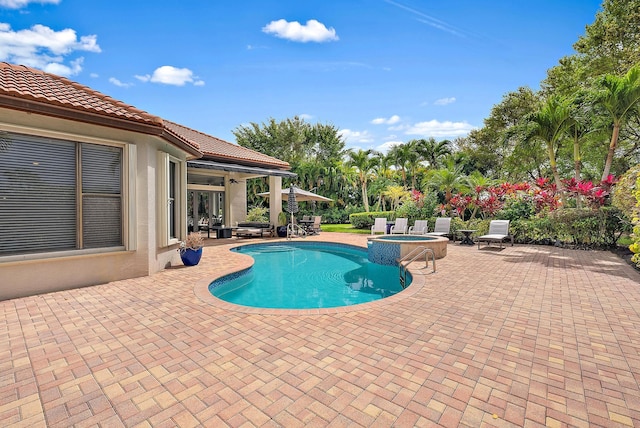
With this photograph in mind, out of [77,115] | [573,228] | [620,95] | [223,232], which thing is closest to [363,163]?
[223,232]

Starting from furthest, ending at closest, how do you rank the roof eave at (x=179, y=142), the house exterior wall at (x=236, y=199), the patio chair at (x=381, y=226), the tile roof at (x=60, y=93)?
the house exterior wall at (x=236, y=199) → the patio chair at (x=381, y=226) → the roof eave at (x=179, y=142) → the tile roof at (x=60, y=93)

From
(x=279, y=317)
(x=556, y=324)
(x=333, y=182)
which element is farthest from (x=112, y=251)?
(x=333, y=182)

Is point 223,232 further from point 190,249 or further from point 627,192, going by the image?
point 627,192

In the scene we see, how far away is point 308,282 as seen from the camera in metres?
9.41

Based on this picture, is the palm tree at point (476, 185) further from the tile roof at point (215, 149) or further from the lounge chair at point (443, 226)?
the tile roof at point (215, 149)

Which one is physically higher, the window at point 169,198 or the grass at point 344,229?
the window at point 169,198

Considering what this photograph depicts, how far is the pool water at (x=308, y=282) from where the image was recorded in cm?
765

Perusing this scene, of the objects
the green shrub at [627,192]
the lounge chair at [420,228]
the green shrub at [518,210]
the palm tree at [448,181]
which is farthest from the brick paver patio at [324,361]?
the palm tree at [448,181]

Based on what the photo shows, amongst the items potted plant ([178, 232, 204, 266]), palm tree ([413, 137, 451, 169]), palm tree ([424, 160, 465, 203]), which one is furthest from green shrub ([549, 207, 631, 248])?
palm tree ([413, 137, 451, 169])

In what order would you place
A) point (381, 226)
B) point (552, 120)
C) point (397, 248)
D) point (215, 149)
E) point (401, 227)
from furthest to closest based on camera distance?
1. point (381, 226)
2. point (401, 227)
3. point (215, 149)
4. point (552, 120)
5. point (397, 248)

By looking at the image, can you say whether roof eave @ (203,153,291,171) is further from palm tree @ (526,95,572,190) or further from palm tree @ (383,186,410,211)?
palm tree @ (526,95,572,190)

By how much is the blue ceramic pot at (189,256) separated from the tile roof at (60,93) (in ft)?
13.2

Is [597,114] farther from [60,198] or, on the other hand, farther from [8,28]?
[8,28]

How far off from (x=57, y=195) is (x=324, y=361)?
710 cm
